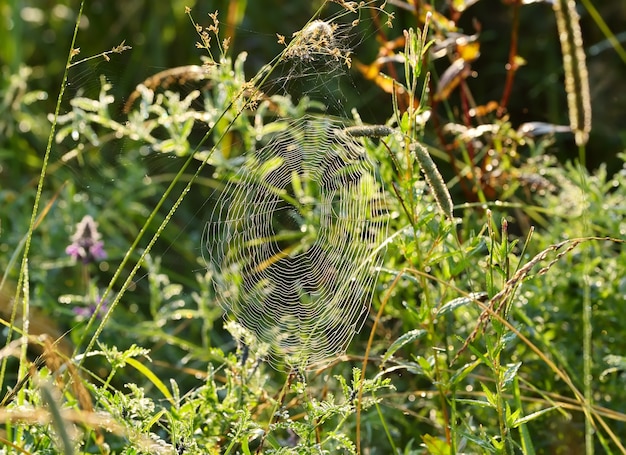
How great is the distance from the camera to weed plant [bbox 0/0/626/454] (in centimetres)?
120

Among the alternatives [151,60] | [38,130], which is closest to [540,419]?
[38,130]

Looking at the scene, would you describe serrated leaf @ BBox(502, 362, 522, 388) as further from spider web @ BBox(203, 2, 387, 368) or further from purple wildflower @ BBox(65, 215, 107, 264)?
purple wildflower @ BBox(65, 215, 107, 264)

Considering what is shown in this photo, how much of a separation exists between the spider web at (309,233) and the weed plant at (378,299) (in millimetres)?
40

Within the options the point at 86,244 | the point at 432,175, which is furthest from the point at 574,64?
the point at 86,244

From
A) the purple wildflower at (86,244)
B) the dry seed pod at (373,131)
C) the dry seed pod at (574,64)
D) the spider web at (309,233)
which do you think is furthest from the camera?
the purple wildflower at (86,244)

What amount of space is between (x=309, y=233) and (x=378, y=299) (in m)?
0.24

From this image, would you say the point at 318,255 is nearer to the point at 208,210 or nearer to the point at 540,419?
the point at 540,419

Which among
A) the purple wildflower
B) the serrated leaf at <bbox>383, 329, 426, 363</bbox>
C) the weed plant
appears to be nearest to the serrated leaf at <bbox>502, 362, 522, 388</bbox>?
the weed plant

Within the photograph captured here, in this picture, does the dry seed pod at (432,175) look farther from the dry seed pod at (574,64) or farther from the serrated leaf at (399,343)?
the dry seed pod at (574,64)

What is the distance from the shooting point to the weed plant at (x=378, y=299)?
120cm

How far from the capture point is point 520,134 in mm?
1895

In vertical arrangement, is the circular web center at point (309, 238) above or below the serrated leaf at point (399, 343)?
below

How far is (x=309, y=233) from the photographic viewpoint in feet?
6.26

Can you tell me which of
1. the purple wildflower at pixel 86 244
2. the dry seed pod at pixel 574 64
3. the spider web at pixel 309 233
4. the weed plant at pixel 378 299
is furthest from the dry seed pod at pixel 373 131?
the purple wildflower at pixel 86 244
